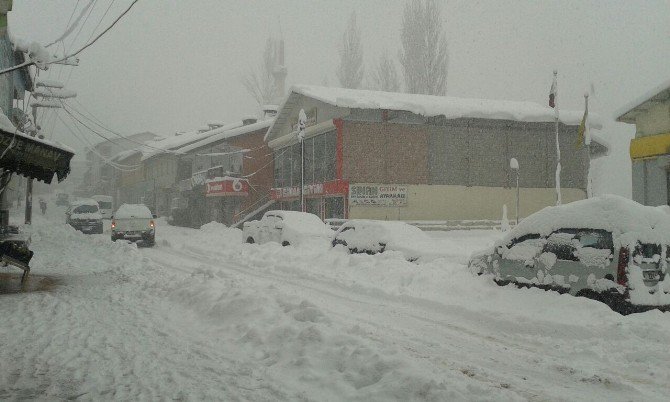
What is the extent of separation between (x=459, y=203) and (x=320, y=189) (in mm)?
8078

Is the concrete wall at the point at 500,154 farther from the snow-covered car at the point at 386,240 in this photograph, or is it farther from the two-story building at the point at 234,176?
the snow-covered car at the point at 386,240

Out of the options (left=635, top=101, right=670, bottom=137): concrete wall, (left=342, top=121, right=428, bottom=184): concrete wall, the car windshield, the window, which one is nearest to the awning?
the window

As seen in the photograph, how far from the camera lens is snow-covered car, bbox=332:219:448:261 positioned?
13.8 metres

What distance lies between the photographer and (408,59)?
4650 cm

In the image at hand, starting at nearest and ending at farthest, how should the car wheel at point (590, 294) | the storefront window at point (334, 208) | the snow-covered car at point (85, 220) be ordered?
the car wheel at point (590, 294)
the storefront window at point (334, 208)
the snow-covered car at point (85, 220)

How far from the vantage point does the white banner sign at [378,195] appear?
28.9 metres

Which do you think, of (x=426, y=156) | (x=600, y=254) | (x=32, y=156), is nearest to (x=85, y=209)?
(x=426, y=156)

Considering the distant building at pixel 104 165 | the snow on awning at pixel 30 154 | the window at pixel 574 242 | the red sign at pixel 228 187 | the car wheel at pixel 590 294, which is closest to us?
the car wheel at pixel 590 294

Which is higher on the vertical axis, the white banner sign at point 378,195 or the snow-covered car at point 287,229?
the white banner sign at point 378,195

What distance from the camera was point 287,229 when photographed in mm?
19297

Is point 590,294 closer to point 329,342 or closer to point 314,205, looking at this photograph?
point 329,342

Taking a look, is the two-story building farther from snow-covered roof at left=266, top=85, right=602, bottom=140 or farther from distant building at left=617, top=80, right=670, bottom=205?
distant building at left=617, top=80, right=670, bottom=205

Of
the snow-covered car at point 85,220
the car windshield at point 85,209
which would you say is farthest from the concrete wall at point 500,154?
the car windshield at point 85,209

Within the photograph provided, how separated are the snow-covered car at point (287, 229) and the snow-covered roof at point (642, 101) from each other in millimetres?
11959
